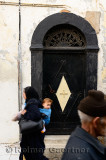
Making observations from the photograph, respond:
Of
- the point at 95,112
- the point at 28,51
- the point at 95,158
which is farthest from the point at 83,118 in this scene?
the point at 28,51

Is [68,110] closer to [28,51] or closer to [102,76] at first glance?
[102,76]

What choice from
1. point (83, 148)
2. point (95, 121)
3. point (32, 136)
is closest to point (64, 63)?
point (32, 136)

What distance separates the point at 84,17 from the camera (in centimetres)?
590

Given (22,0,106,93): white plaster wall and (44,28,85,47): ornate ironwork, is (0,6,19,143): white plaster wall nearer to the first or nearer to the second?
(22,0,106,93): white plaster wall

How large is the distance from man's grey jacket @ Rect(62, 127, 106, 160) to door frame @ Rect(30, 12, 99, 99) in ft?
13.2

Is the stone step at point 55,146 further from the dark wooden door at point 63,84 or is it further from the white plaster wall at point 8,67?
the white plaster wall at point 8,67

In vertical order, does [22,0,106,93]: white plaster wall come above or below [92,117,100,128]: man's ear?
above

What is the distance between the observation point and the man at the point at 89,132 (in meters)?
1.72

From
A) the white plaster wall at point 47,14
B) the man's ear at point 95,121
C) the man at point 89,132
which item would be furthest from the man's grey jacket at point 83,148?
the white plaster wall at point 47,14

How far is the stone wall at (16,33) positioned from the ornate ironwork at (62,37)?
405 millimetres

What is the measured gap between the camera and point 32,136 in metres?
3.95

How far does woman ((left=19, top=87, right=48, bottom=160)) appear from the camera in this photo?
385cm

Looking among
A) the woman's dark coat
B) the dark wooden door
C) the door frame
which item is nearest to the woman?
the woman's dark coat

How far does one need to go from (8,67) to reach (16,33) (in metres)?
0.80
